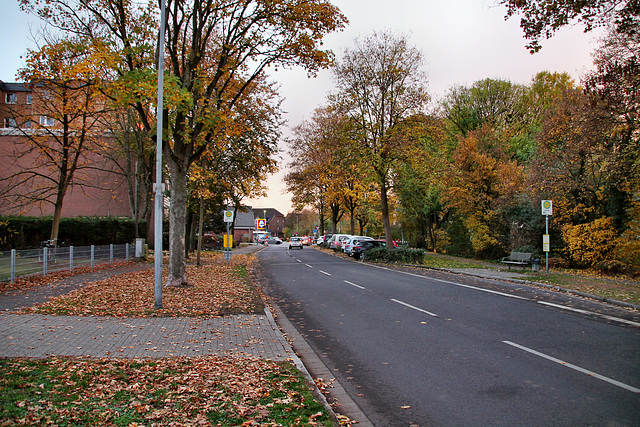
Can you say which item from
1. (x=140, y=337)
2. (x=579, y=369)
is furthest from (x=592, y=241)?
(x=140, y=337)

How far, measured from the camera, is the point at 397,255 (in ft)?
93.2

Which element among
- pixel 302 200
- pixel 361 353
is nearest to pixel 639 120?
pixel 361 353

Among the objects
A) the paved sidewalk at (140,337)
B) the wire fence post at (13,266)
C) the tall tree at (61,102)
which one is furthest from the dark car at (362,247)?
the paved sidewalk at (140,337)

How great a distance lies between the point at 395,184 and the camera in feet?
106

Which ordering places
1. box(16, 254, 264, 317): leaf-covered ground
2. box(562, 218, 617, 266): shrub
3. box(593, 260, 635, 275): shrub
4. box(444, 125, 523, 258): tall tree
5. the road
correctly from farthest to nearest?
1. box(444, 125, 523, 258): tall tree
2. box(562, 218, 617, 266): shrub
3. box(593, 260, 635, 275): shrub
4. box(16, 254, 264, 317): leaf-covered ground
5. the road

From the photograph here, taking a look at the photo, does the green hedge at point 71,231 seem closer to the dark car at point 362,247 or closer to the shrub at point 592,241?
the dark car at point 362,247

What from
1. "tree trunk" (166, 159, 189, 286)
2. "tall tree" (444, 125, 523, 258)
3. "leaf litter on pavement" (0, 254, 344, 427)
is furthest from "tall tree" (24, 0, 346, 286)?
"tall tree" (444, 125, 523, 258)

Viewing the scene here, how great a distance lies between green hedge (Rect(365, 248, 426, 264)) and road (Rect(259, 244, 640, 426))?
1410cm

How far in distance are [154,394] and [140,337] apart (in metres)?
3.14

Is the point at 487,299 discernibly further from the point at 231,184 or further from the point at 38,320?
the point at 231,184

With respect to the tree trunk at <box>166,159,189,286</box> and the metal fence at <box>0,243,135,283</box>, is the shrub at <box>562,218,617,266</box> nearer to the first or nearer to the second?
the tree trunk at <box>166,159,189,286</box>

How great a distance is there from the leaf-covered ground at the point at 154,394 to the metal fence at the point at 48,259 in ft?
37.0

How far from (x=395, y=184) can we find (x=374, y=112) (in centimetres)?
535

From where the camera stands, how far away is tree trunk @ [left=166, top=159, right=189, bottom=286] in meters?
14.1
